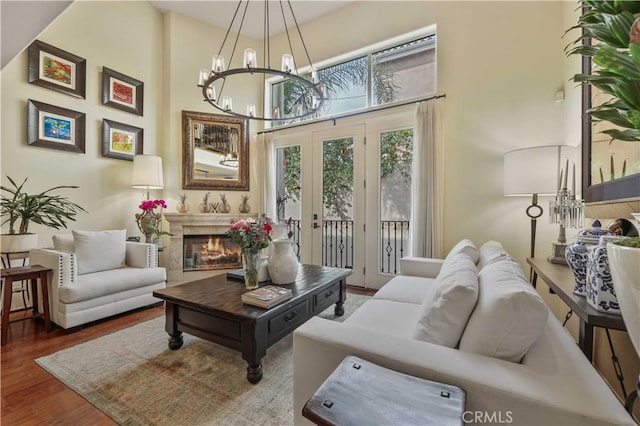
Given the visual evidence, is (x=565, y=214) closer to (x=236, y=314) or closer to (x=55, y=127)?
(x=236, y=314)

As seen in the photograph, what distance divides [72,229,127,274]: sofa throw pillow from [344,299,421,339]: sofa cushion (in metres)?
2.67

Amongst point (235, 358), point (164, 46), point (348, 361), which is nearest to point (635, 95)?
point (348, 361)

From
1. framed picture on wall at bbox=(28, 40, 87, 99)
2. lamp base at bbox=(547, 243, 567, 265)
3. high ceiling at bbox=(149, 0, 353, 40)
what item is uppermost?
high ceiling at bbox=(149, 0, 353, 40)

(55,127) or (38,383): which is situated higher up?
(55,127)

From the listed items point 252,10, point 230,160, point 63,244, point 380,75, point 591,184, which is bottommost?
point 63,244

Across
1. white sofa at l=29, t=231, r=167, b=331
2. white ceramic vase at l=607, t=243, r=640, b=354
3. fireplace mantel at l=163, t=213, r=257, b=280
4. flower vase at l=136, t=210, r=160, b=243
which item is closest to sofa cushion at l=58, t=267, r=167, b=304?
white sofa at l=29, t=231, r=167, b=331

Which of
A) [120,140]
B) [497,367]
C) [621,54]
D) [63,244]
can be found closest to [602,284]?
[497,367]

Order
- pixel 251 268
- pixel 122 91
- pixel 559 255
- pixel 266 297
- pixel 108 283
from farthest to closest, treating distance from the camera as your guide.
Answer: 1. pixel 122 91
2. pixel 108 283
3. pixel 251 268
4. pixel 559 255
5. pixel 266 297

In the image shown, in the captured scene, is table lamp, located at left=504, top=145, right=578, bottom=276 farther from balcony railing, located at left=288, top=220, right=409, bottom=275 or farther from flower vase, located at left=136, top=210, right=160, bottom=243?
flower vase, located at left=136, top=210, right=160, bottom=243

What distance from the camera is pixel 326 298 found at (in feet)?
8.00

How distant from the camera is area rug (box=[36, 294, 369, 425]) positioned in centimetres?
145

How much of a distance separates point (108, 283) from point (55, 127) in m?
2.10

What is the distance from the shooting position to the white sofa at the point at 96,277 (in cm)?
235

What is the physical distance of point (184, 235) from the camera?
4.22 meters
